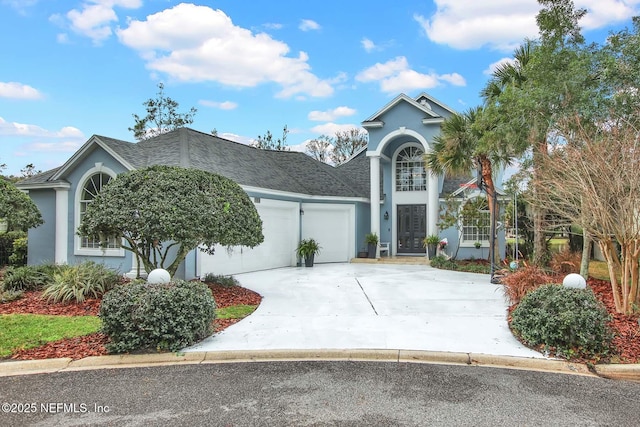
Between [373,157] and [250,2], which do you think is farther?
[373,157]

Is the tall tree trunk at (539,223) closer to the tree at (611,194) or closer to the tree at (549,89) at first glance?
the tree at (549,89)

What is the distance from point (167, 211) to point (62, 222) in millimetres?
6570

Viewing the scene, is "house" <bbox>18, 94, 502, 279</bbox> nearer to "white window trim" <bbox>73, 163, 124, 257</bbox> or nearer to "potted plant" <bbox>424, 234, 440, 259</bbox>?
"white window trim" <bbox>73, 163, 124, 257</bbox>

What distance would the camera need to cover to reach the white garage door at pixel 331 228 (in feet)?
56.2

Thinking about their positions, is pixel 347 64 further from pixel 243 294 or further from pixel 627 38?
pixel 243 294

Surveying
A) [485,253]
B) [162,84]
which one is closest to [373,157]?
[485,253]

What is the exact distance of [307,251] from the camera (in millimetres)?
16000

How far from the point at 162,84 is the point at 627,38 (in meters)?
30.9

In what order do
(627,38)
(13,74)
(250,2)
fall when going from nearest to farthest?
1. (627,38)
2. (250,2)
3. (13,74)

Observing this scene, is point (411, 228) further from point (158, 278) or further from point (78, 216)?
point (158, 278)

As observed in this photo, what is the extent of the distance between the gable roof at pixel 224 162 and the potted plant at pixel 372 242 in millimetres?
1787

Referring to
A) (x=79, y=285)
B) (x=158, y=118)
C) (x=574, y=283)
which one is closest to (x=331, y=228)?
(x=79, y=285)

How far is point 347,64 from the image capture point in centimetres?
2073

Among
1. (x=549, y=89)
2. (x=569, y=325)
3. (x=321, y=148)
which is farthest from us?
(x=321, y=148)
